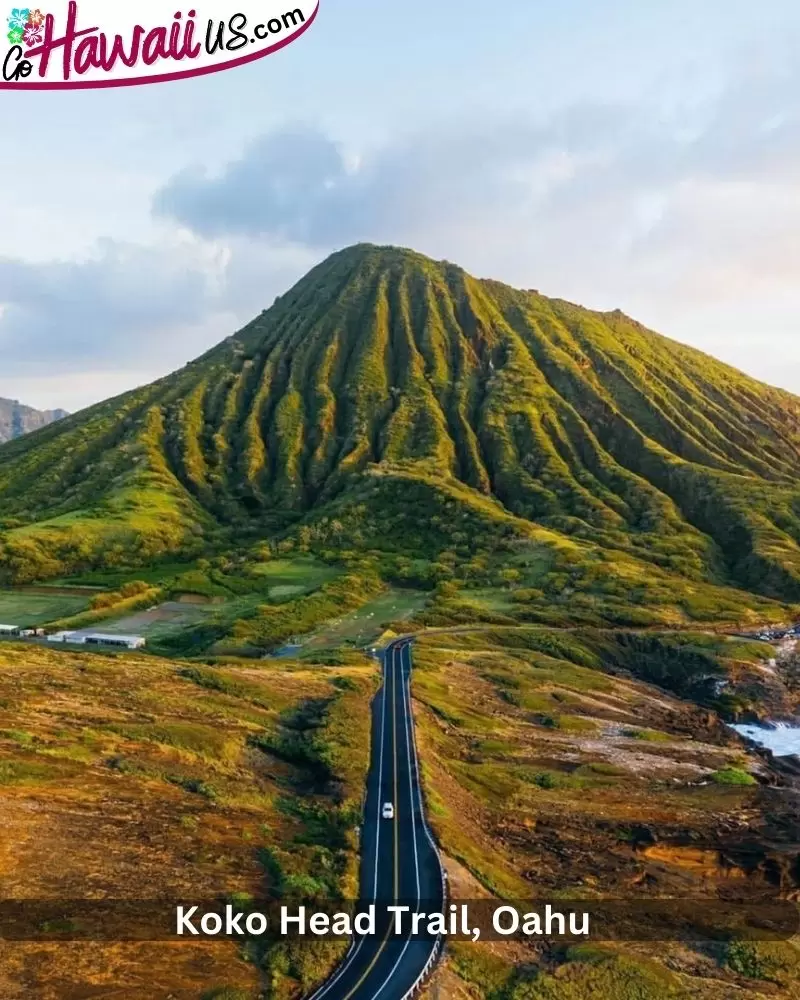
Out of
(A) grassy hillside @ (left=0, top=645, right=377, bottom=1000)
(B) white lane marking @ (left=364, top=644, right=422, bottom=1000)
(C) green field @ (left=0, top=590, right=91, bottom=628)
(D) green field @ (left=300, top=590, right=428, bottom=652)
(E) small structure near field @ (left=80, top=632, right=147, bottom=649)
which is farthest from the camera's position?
(C) green field @ (left=0, top=590, right=91, bottom=628)

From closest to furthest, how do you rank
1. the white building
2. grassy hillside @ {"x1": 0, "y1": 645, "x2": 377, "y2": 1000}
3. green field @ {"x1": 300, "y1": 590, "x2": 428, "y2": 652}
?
grassy hillside @ {"x1": 0, "y1": 645, "x2": 377, "y2": 1000}, the white building, green field @ {"x1": 300, "y1": 590, "x2": 428, "y2": 652}

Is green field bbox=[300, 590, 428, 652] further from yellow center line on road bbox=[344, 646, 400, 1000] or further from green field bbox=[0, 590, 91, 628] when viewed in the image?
green field bbox=[0, 590, 91, 628]

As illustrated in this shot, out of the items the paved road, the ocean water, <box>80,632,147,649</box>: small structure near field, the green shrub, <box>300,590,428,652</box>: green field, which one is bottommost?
the ocean water

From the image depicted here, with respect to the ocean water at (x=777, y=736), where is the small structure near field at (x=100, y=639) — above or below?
above

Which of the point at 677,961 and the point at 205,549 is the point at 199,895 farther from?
the point at 205,549

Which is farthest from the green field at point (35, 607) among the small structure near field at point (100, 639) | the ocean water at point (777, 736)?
the ocean water at point (777, 736)

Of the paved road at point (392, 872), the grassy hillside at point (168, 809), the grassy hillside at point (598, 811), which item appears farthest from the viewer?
the grassy hillside at point (598, 811)

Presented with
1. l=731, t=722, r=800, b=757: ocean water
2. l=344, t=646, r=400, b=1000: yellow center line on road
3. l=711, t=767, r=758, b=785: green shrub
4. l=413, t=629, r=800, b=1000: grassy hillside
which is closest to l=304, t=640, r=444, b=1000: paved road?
l=344, t=646, r=400, b=1000: yellow center line on road

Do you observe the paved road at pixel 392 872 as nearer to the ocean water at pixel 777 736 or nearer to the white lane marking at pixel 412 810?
the white lane marking at pixel 412 810
